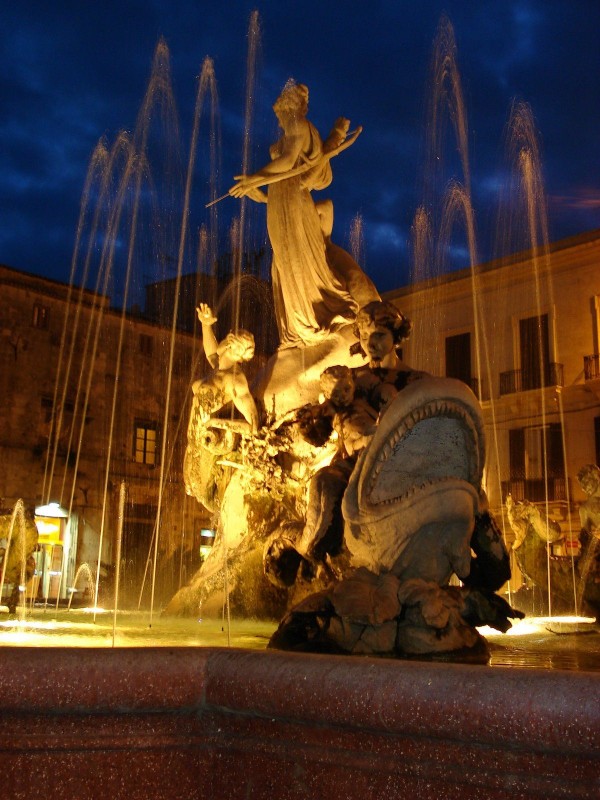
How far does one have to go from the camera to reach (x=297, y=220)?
869 cm

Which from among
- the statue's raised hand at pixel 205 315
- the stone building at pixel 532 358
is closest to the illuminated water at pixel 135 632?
the statue's raised hand at pixel 205 315

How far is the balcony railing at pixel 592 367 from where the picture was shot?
2598 cm

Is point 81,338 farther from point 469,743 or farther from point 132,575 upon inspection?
point 469,743

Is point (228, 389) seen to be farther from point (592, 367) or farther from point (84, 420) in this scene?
point (84, 420)

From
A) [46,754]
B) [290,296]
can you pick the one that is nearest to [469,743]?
[46,754]

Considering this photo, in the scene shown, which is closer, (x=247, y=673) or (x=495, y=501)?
(x=247, y=673)

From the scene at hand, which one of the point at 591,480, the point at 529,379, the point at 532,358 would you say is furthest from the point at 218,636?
the point at 532,358

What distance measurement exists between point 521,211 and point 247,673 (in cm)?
3142

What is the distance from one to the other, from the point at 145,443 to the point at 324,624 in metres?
29.0

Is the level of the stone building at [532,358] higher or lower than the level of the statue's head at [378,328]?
higher

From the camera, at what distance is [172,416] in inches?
1339

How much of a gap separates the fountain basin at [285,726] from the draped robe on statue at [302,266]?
5.93m

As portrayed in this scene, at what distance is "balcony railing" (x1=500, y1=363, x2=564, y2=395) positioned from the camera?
2678 centimetres

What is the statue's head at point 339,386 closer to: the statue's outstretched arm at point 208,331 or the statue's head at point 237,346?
the statue's head at point 237,346
